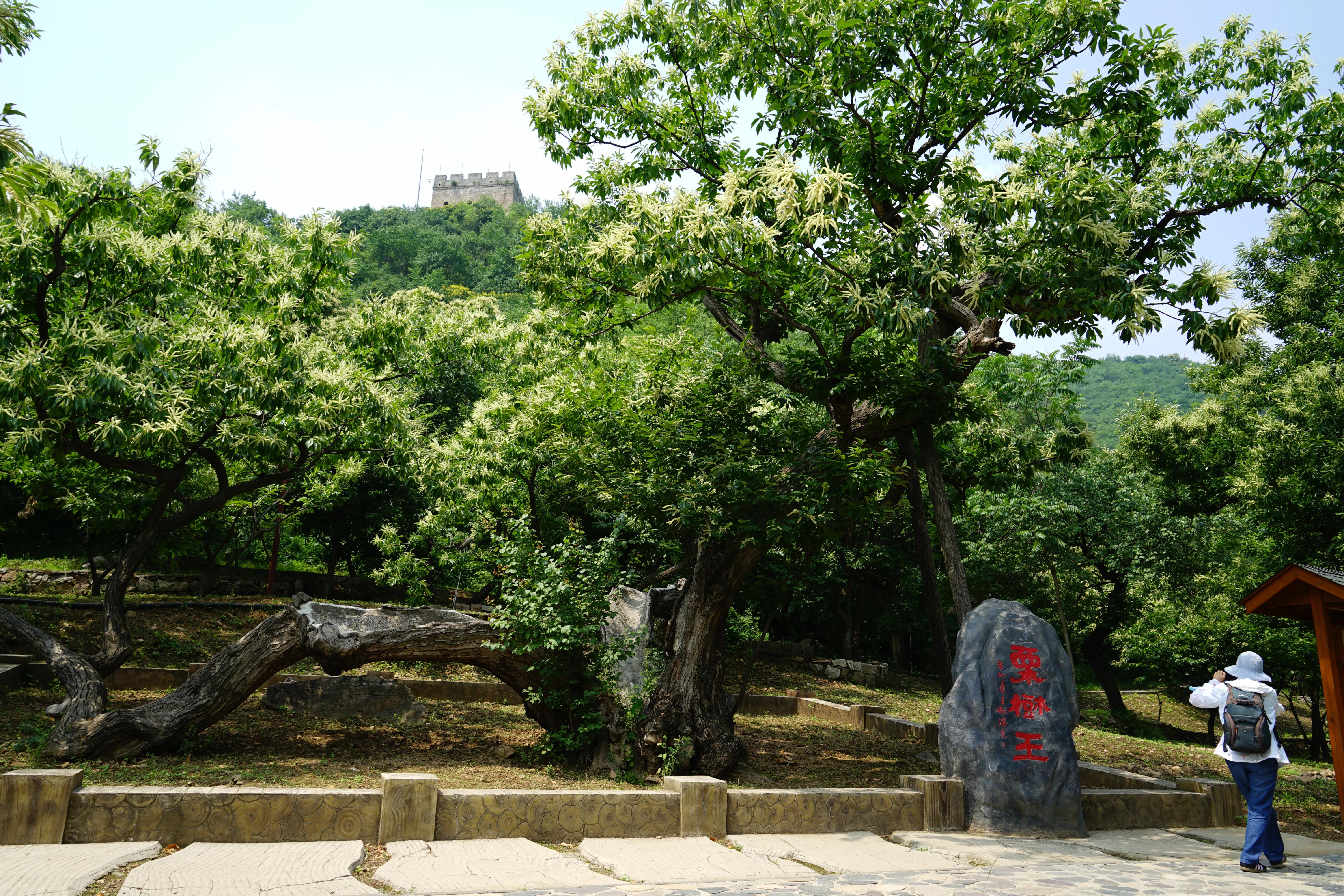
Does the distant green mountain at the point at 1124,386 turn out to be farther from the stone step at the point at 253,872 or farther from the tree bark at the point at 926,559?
the stone step at the point at 253,872

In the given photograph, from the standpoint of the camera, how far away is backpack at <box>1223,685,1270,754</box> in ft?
22.4

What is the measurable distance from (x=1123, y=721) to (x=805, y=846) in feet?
53.7

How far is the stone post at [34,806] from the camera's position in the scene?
570 centimetres

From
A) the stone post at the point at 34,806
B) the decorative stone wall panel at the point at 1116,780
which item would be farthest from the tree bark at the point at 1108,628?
the stone post at the point at 34,806

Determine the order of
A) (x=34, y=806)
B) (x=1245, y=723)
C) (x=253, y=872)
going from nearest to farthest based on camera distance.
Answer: (x=253, y=872) → (x=34, y=806) → (x=1245, y=723)

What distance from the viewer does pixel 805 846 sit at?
22.3 feet

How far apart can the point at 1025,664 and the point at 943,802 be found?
1499mm

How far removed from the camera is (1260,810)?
6.71 metres

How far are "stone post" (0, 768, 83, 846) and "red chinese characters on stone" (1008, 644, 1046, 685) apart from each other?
764 cm

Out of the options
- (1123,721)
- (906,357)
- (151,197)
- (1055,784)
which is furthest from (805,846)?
(1123,721)

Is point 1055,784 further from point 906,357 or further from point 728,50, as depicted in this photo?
point 728,50

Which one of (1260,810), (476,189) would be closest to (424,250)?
(476,189)

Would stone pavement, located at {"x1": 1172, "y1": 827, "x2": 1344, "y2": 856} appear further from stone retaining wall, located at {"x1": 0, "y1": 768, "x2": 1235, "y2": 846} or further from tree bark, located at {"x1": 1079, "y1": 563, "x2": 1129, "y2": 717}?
tree bark, located at {"x1": 1079, "y1": 563, "x2": 1129, "y2": 717}

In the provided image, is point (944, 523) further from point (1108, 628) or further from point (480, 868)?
point (1108, 628)
